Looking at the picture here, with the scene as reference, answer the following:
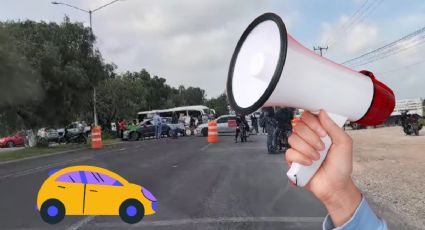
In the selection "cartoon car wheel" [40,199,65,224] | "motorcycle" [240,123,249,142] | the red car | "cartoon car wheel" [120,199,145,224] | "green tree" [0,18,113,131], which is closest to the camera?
"cartoon car wheel" [40,199,65,224]

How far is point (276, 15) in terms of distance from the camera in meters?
1.31

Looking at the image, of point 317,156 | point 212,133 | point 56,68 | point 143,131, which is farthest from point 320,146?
point 143,131

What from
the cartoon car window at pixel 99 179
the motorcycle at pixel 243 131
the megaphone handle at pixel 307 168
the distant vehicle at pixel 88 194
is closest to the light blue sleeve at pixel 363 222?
the megaphone handle at pixel 307 168

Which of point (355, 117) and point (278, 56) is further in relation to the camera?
point (355, 117)

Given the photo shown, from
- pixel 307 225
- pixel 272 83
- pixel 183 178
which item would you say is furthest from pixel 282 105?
pixel 183 178

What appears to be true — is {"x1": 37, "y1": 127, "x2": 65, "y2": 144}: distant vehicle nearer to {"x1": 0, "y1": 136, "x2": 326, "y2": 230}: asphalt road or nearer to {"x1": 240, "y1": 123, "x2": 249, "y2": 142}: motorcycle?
{"x1": 240, "y1": 123, "x2": 249, "y2": 142}: motorcycle

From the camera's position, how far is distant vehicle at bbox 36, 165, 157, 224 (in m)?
3.71

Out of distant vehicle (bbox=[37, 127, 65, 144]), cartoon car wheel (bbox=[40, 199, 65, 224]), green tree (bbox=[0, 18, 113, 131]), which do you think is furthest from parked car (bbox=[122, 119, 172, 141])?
cartoon car wheel (bbox=[40, 199, 65, 224])

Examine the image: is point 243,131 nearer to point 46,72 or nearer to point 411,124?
point 411,124

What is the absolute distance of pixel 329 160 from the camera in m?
1.39

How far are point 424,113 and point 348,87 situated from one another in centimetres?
5142

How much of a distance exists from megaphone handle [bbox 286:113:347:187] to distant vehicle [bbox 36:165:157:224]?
7.85ft

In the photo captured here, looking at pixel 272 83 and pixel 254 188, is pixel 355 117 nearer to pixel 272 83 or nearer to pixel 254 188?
pixel 272 83

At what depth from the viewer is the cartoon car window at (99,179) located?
3.67 m
